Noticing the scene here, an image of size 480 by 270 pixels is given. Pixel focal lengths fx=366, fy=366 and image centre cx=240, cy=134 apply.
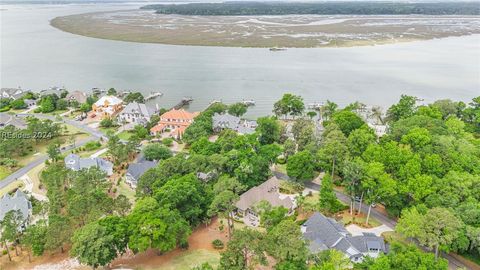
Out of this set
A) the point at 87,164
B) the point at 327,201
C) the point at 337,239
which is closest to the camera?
the point at 337,239

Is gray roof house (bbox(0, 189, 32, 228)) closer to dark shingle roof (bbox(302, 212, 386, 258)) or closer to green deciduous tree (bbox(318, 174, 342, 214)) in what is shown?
dark shingle roof (bbox(302, 212, 386, 258))

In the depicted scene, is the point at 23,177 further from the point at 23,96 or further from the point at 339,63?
the point at 339,63

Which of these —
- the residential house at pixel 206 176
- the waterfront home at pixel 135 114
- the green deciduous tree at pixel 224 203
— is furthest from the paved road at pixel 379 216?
the waterfront home at pixel 135 114

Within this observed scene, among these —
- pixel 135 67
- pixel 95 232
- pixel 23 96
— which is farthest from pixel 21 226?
pixel 135 67

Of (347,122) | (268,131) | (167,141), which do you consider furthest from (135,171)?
(347,122)

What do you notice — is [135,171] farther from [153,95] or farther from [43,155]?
[153,95]

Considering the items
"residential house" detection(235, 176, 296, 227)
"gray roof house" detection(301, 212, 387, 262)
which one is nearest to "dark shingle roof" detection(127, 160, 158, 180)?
"residential house" detection(235, 176, 296, 227)

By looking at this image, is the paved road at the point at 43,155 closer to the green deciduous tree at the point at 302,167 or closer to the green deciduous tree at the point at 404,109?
the green deciduous tree at the point at 302,167
